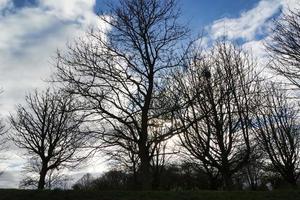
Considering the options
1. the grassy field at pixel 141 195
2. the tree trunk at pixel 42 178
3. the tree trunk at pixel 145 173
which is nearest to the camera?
A: the grassy field at pixel 141 195

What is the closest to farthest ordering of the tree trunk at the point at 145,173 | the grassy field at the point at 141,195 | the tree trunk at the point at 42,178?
the grassy field at the point at 141,195 → the tree trunk at the point at 145,173 → the tree trunk at the point at 42,178

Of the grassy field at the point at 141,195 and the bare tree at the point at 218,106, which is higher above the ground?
the bare tree at the point at 218,106

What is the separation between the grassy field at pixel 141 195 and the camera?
11.9 metres

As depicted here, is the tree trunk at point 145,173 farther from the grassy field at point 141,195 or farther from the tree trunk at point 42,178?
the tree trunk at point 42,178

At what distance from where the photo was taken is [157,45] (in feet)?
58.8

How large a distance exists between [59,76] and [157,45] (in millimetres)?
5240

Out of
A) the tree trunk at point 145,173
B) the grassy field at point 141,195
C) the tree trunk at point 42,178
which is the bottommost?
the grassy field at point 141,195

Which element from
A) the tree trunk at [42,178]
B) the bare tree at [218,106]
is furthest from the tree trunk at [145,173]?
the tree trunk at [42,178]

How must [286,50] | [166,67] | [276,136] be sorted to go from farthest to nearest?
[276,136]
[166,67]
[286,50]

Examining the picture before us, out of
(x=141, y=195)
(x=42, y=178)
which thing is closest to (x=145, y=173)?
(x=141, y=195)

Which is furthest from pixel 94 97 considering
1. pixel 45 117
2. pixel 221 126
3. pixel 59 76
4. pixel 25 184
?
pixel 25 184

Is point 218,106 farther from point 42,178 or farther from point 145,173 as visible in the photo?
point 42,178

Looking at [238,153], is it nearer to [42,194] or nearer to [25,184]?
[42,194]

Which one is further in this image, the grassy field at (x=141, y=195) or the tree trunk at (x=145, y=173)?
the tree trunk at (x=145, y=173)
